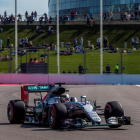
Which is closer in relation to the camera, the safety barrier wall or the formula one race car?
the formula one race car

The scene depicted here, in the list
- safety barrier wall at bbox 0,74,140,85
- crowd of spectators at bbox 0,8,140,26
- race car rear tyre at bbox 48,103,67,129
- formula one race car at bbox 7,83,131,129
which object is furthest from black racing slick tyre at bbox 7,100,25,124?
crowd of spectators at bbox 0,8,140,26

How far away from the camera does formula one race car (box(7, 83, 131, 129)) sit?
9508mm

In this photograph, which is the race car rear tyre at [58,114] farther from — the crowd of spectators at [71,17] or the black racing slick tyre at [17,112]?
the crowd of spectators at [71,17]

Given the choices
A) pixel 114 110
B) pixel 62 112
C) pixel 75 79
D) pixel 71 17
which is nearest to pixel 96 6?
pixel 71 17

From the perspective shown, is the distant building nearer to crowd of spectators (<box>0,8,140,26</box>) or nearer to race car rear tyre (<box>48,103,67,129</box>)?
crowd of spectators (<box>0,8,140,26</box>)

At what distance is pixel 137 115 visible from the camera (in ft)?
43.0

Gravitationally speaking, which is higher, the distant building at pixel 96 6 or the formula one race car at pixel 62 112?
the distant building at pixel 96 6

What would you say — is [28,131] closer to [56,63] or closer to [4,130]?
[4,130]

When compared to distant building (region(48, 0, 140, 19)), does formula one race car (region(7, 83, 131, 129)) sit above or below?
below

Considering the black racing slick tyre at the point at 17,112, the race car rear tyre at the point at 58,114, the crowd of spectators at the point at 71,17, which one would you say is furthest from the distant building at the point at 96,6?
the race car rear tyre at the point at 58,114

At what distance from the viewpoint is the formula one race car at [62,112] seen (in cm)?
951

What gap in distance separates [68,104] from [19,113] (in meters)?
1.39

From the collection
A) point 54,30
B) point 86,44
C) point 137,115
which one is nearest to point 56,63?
point 86,44

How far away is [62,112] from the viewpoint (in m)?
9.51
